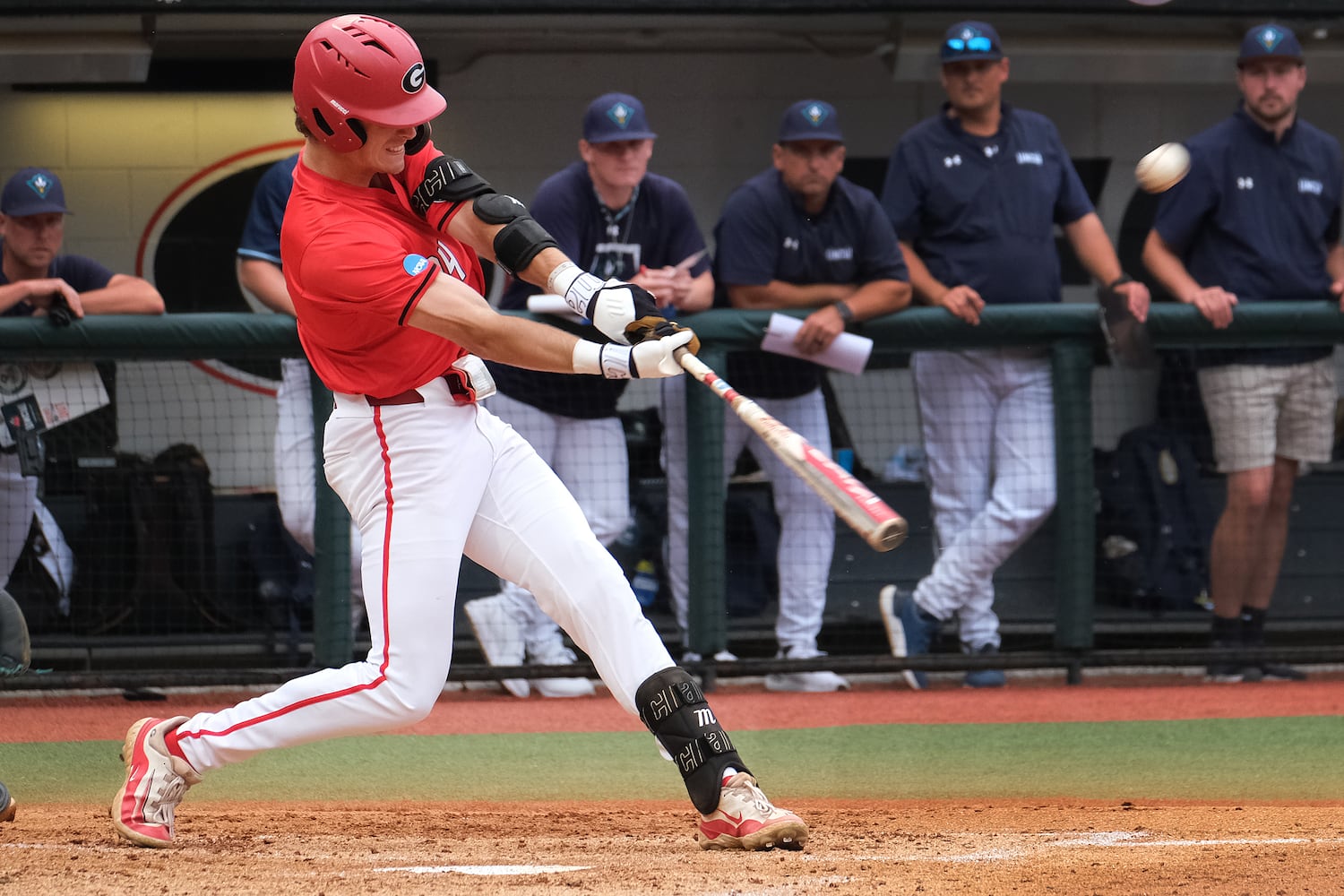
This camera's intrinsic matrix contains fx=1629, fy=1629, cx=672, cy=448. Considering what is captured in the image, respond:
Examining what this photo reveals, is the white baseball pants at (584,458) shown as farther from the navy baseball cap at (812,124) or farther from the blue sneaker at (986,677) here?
the blue sneaker at (986,677)

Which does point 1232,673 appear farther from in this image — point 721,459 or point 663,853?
point 663,853

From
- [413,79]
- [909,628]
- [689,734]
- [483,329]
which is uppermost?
[413,79]

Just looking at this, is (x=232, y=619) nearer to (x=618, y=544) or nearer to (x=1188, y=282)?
(x=618, y=544)

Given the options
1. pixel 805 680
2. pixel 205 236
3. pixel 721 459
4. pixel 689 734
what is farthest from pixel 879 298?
pixel 205 236

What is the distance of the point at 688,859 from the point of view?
3217mm

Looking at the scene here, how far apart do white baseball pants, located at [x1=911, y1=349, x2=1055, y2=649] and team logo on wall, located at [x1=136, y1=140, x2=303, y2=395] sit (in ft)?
10.8

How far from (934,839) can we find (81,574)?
315cm

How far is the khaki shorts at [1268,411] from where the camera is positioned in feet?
18.3

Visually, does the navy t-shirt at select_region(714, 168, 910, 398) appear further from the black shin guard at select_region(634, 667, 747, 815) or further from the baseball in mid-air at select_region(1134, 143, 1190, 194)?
the black shin guard at select_region(634, 667, 747, 815)

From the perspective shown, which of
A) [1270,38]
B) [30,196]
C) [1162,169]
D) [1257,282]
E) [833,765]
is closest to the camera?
[833,765]

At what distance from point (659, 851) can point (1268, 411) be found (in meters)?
3.21

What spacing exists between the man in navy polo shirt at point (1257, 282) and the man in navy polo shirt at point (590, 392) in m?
1.75

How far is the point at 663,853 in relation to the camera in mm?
3318

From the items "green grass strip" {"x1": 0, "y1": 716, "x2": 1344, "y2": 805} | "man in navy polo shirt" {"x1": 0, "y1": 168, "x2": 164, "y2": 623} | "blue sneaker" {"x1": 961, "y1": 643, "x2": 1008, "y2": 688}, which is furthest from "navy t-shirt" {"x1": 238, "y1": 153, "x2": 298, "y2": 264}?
"blue sneaker" {"x1": 961, "y1": 643, "x2": 1008, "y2": 688}
